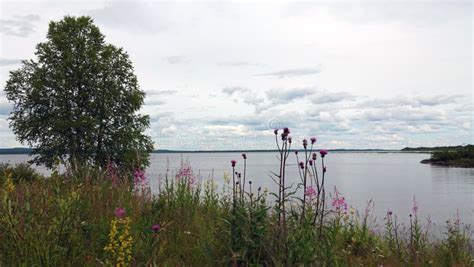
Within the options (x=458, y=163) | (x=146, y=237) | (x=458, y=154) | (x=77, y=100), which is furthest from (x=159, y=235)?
(x=458, y=154)

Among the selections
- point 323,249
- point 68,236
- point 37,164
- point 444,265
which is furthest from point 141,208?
point 37,164

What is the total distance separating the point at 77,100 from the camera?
3011 cm

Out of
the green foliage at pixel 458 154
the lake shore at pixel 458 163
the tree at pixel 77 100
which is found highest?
the tree at pixel 77 100

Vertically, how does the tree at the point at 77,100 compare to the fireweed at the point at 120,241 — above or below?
above

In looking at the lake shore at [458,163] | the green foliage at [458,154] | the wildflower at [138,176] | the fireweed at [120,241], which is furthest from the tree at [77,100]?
the green foliage at [458,154]

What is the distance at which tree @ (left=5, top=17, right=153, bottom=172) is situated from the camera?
94.0ft

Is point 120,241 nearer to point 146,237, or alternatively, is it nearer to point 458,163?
point 146,237

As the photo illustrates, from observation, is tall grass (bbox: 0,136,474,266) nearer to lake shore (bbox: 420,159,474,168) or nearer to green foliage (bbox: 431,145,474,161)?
lake shore (bbox: 420,159,474,168)

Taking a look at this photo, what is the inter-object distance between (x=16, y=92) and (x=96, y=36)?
21.4 feet

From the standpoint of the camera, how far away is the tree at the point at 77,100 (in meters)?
28.7

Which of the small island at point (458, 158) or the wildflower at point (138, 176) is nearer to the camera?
the wildflower at point (138, 176)

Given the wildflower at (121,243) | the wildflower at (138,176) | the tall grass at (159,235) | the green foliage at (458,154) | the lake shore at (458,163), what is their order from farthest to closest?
the green foliage at (458,154) → the lake shore at (458,163) → the wildflower at (138,176) → the tall grass at (159,235) → the wildflower at (121,243)

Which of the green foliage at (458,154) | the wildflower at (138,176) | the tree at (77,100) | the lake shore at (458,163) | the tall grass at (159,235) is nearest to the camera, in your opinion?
the tall grass at (159,235)

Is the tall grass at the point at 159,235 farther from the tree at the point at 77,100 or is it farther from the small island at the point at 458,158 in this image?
the small island at the point at 458,158
